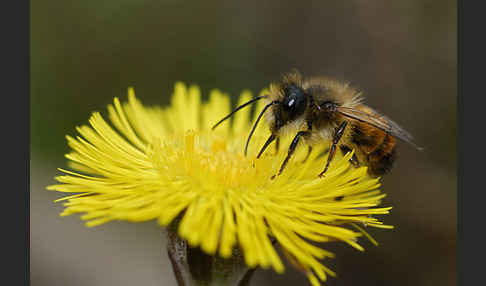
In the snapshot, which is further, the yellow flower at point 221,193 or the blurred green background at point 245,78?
the blurred green background at point 245,78

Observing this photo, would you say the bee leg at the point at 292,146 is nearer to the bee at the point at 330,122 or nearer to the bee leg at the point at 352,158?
the bee at the point at 330,122

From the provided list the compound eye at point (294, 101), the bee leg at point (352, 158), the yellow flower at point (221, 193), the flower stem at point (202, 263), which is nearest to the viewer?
the yellow flower at point (221, 193)

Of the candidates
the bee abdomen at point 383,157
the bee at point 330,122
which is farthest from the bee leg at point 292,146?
the bee abdomen at point 383,157

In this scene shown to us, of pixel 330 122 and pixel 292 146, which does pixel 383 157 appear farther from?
pixel 292 146

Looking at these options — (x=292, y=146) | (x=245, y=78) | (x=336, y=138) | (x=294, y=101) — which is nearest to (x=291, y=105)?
(x=294, y=101)

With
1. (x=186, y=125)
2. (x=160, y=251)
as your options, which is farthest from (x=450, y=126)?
(x=160, y=251)

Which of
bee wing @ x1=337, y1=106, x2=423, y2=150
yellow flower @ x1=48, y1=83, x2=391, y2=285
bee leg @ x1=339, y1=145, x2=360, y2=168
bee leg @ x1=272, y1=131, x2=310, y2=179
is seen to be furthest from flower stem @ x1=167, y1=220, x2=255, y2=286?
bee wing @ x1=337, y1=106, x2=423, y2=150
